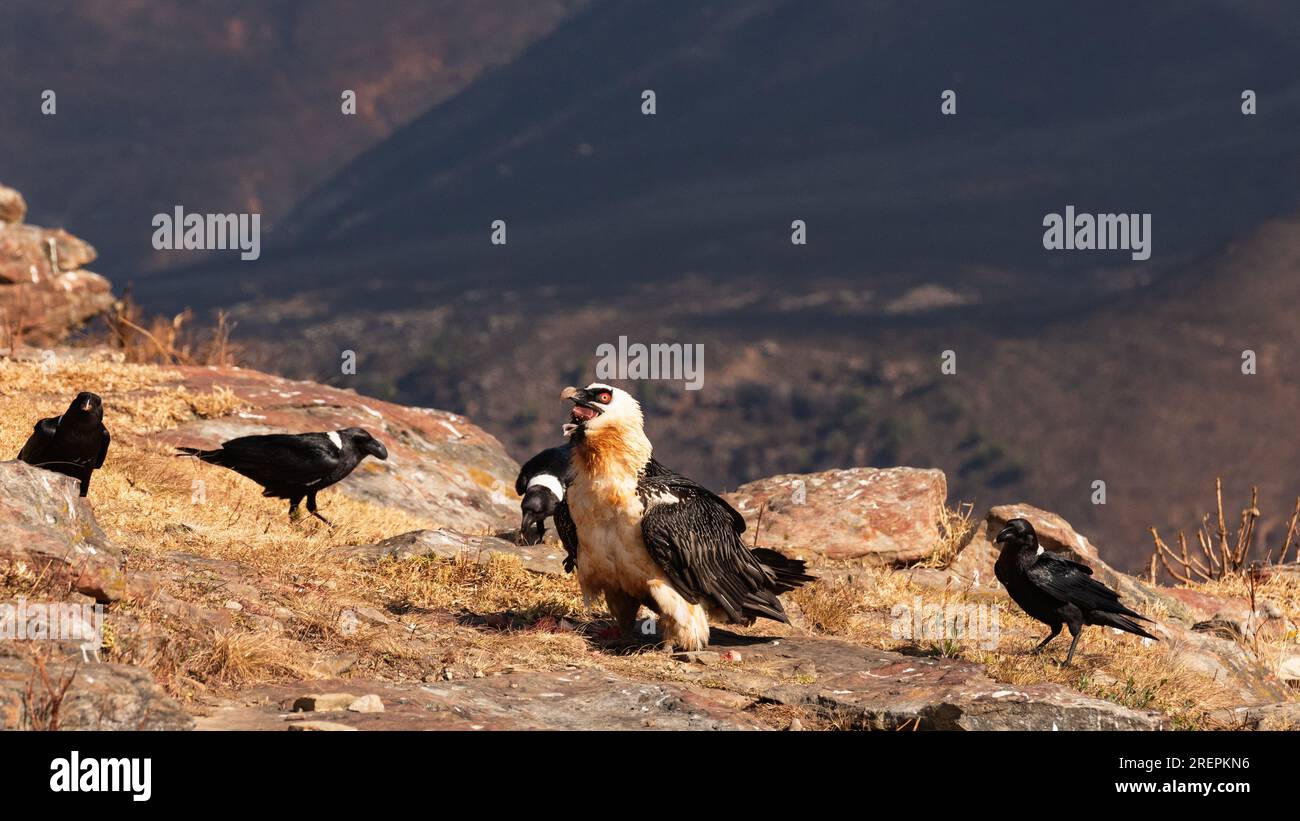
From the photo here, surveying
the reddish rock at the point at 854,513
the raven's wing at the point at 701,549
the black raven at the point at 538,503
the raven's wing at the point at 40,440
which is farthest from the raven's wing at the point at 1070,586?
the raven's wing at the point at 40,440

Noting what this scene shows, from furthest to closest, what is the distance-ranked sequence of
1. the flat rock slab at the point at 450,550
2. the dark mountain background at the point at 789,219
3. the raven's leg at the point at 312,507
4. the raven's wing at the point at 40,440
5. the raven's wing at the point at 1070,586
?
the dark mountain background at the point at 789,219, the raven's leg at the point at 312,507, the flat rock slab at the point at 450,550, the raven's wing at the point at 40,440, the raven's wing at the point at 1070,586

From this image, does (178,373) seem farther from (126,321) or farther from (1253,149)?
(1253,149)

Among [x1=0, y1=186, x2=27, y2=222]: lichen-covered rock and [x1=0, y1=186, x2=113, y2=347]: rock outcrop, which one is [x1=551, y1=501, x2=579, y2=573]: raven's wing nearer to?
[x1=0, y1=186, x2=113, y2=347]: rock outcrop

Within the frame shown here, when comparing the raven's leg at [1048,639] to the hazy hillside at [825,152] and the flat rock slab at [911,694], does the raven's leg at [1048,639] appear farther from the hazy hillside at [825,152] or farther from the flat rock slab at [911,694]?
the hazy hillside at [825,152]

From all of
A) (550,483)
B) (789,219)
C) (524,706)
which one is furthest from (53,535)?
(789,219)

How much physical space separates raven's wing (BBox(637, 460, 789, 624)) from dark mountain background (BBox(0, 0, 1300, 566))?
4914 centimetres

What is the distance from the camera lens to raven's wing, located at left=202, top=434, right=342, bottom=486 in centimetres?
1134

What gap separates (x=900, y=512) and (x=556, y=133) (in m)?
154

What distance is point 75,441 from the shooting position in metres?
9.75

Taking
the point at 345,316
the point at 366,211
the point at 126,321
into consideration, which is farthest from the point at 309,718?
the point at 366,211

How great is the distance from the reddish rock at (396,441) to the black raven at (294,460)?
1.47m

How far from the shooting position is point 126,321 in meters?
19.5

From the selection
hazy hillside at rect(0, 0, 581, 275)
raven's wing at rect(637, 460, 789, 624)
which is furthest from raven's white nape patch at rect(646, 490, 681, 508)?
hazy hillside at rect(0, 0, 581, 275)

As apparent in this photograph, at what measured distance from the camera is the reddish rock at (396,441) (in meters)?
14.0
